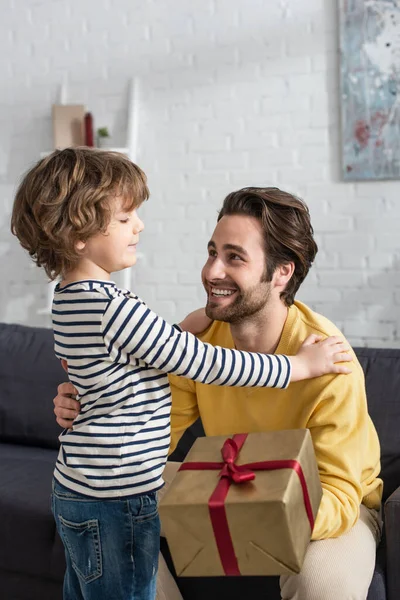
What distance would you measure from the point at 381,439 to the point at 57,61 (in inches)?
120

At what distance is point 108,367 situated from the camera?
1498mm

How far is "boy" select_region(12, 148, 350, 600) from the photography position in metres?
1.48

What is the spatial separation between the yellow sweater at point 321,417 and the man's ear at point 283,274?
2.9 inches

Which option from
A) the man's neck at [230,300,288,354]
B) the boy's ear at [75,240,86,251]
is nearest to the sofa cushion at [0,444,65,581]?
the man's neck at [230,300,288,354]

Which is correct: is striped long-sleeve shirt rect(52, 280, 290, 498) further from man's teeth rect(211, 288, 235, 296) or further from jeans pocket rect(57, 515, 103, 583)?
man's teeth rect(211, 288, 235, 296)

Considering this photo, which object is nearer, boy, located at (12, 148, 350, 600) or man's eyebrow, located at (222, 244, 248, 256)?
boy, located at (12, 148, 350, 600)

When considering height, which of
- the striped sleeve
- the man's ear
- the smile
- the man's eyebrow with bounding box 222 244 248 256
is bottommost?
the striped sleeve

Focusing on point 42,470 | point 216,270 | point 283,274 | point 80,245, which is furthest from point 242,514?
point 42,470

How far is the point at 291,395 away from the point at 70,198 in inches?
26.9

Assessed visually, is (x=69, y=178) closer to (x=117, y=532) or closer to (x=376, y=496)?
(x=117, y=532)

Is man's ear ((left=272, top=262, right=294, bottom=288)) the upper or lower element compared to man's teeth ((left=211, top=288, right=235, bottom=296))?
upper

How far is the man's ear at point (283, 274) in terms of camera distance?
191cm

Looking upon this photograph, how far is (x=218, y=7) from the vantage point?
13.0 feet

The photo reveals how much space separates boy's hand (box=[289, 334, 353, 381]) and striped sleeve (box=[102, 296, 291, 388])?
76 mm
